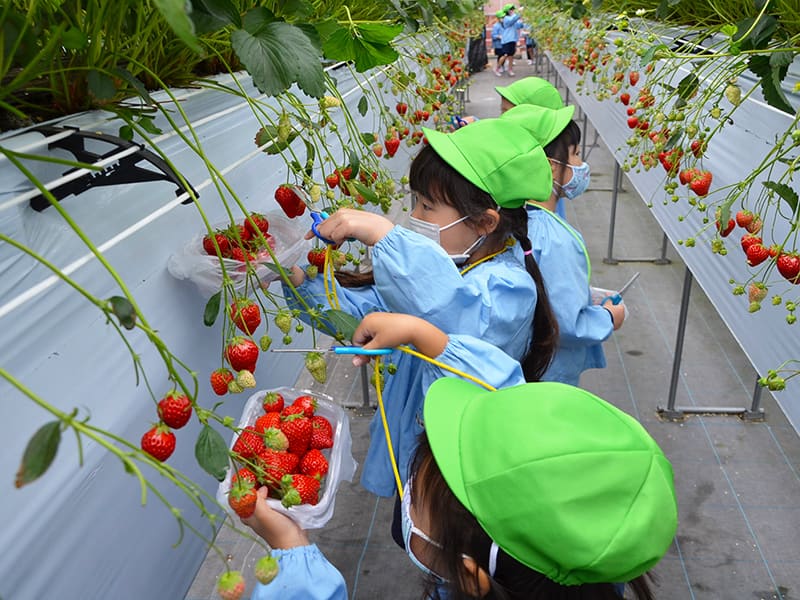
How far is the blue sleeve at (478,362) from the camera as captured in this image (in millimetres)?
984

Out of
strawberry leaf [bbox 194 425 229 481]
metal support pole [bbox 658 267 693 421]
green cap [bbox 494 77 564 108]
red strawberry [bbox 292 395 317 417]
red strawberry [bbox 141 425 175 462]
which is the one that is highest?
red strawberry [bbox 141 425 175 462]

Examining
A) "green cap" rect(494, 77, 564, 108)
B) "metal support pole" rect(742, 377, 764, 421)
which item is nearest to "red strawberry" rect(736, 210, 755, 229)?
"metal support pole" rect(742, 377, 764, 421)

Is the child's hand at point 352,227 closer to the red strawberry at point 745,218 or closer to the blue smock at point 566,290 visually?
the red strawberry at point 745,218

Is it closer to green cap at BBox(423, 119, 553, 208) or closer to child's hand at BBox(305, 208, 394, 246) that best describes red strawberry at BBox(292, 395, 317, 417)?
child's hand at BBox(305, 208, 394, 246)

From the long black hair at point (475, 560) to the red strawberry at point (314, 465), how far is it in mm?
127

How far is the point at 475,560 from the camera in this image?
0.76 m

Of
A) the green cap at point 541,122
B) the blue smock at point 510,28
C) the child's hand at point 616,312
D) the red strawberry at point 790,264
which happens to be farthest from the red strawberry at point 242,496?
the blue smock at point 510,28

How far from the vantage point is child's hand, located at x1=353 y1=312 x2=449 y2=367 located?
2.92 feet

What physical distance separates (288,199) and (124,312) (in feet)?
A: 1.75

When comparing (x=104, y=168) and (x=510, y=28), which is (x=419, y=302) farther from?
(x=510, y=28)

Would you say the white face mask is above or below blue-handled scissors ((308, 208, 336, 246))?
below

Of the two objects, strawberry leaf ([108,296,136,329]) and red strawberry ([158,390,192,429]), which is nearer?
strawberry leaf ([108,296,136,329])

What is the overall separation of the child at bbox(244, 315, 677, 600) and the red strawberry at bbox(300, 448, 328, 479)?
0.06 m

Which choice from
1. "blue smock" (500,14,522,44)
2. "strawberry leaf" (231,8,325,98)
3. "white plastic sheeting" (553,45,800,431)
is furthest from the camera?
"blue smock" (500,14,522,44)
